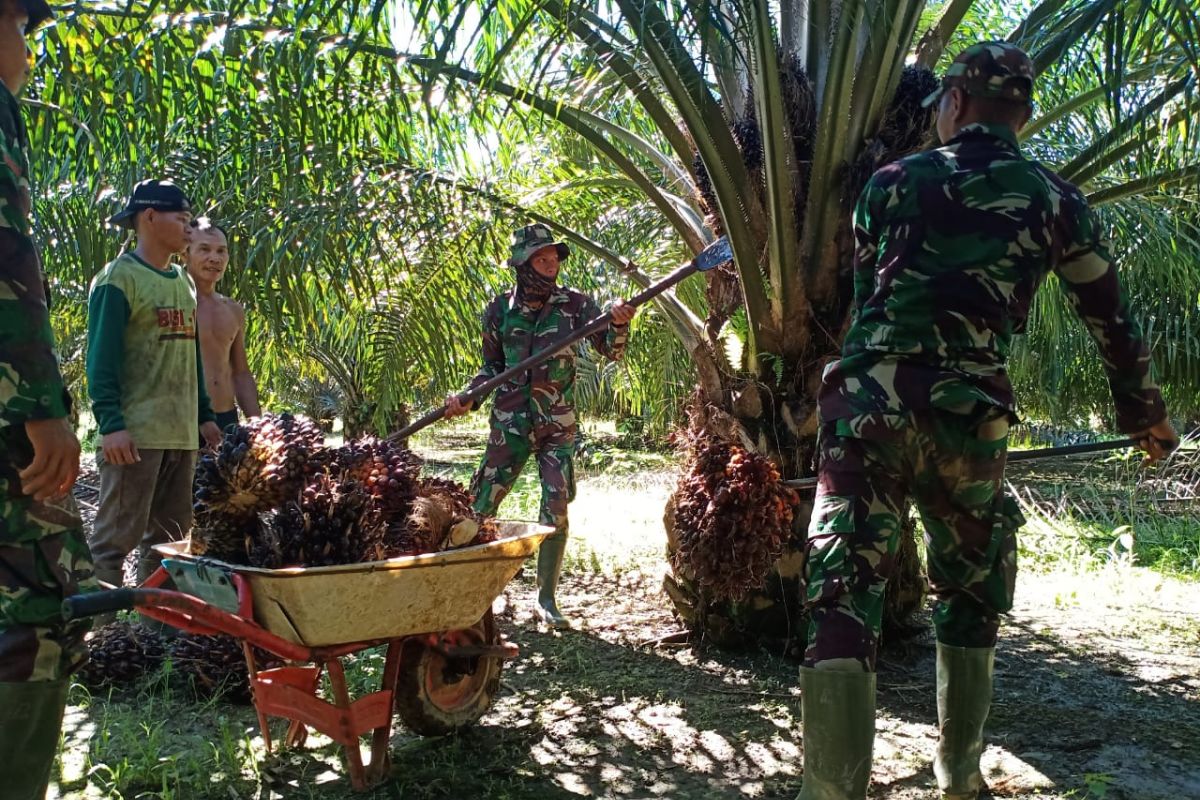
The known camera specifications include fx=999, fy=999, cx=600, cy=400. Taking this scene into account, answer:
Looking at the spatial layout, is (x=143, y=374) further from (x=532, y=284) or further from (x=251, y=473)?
(x=532, y=284)

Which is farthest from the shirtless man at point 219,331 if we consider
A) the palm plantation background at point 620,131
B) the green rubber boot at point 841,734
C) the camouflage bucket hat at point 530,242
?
the green rubber boot at point 841,734

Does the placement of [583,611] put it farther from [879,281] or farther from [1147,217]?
[1147,217]

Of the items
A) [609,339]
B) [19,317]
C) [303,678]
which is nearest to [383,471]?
[303,678]

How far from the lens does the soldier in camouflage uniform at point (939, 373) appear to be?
2303mm

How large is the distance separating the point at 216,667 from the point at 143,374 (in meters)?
1.17

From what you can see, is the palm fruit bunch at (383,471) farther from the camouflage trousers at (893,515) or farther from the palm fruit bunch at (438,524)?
the camouflage trousers at (893,515)

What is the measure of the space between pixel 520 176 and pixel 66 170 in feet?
8.32

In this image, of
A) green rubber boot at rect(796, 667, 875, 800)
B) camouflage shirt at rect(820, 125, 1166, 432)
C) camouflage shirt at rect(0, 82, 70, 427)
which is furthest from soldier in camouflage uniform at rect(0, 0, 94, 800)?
camouflage shirt at rect(820, 125, 1166, 432)

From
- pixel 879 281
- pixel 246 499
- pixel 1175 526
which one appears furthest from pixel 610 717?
pixel 1175 526

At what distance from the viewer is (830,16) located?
3.84 m

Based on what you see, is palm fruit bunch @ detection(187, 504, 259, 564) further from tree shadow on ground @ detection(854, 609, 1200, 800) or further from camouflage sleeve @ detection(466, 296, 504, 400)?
camouflage sleeve @ detection(466, 296, 504, 400)

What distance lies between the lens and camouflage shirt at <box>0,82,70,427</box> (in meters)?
1.99

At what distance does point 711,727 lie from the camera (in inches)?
130

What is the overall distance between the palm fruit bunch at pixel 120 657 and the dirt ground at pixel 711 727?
14cm
